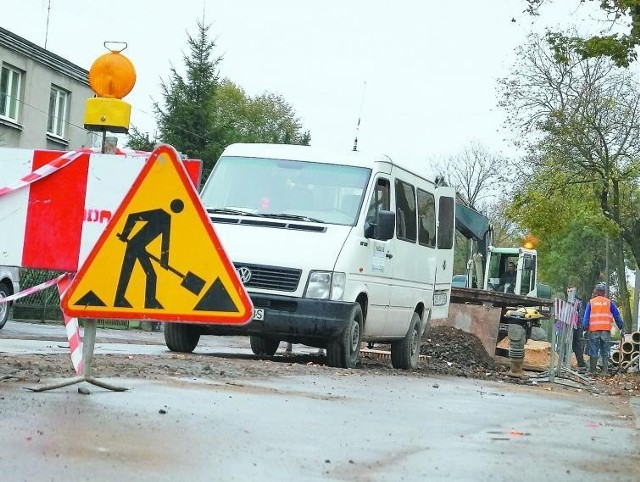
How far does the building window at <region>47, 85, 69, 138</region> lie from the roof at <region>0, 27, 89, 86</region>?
26.2 inches

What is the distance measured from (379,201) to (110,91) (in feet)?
22.7

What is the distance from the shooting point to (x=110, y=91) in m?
9.00

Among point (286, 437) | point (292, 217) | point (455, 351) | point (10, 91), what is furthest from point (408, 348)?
point (10, 91)

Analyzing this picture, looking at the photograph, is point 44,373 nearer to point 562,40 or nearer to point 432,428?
point 432,428

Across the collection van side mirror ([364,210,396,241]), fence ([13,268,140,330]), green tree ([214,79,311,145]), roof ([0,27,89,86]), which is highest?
green tree ([214,79,311,145])

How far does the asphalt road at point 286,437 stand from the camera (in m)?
5.76

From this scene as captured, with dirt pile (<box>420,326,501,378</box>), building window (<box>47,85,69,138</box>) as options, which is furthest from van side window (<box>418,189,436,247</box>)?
building window (<box>47,85,69,138</box>)

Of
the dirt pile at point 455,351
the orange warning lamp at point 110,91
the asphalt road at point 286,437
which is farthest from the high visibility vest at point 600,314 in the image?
the orange warning lamp at point 110,91

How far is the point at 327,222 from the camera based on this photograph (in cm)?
1488

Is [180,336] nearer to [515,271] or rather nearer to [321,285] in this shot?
[321,285]

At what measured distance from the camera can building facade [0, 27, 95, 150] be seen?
39881 millimetres

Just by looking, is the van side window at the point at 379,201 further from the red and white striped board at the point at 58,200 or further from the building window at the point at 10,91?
the building window at the point at 10,91

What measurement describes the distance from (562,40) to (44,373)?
618 inches

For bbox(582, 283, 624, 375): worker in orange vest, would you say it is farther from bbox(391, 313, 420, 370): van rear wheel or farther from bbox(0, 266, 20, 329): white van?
bbox(0, 266, 20, 329): white van
